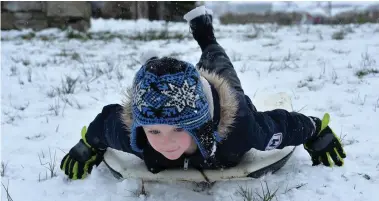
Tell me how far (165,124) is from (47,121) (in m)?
1.59

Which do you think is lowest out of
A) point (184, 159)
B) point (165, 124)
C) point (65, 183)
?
point (65, 183)

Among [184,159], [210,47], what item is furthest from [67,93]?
[184,159]

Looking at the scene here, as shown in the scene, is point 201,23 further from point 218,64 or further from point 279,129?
point 279,129

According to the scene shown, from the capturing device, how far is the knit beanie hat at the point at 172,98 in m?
1.62

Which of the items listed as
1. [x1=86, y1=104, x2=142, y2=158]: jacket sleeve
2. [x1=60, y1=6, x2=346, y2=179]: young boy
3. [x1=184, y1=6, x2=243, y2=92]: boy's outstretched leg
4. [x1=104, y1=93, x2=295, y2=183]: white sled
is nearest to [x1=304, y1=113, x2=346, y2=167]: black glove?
[x1=60, y1=6, x2=346, y2=179]: young boy

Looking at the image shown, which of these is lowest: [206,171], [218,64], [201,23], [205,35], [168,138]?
[206,171]

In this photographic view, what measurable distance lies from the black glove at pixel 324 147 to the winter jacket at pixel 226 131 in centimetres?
7

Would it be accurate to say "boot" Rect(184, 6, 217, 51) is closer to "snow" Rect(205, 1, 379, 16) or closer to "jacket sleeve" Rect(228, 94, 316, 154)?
"jacket sleeve" Rect(228, 94, 316, 154)

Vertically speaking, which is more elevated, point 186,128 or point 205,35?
point 205,35

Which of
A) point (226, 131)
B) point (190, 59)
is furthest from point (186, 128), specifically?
point (190, 59)

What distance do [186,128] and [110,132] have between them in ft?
1.87

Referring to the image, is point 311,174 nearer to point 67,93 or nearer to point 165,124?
point 165,124

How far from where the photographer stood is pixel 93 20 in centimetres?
1038

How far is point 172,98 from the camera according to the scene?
1.62m
